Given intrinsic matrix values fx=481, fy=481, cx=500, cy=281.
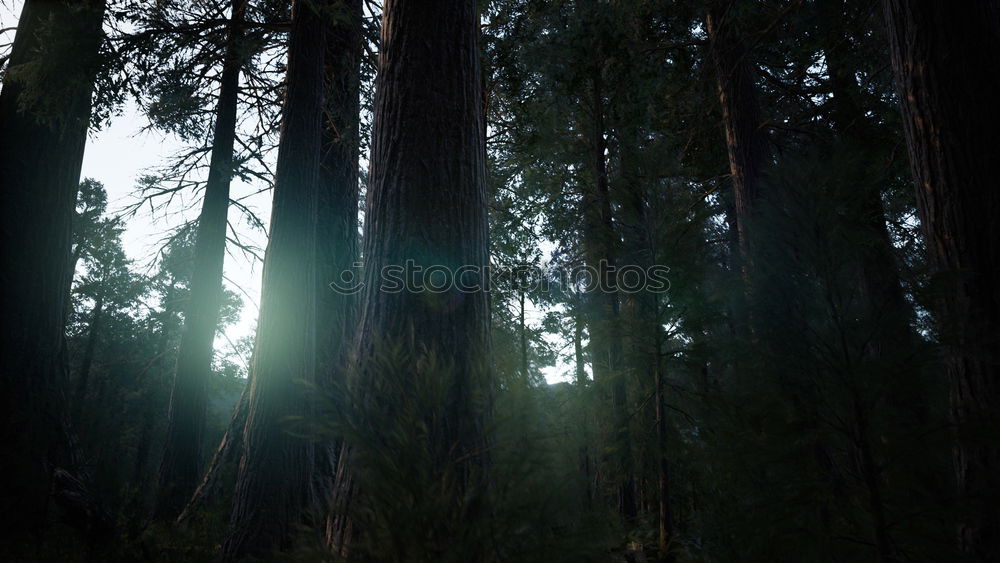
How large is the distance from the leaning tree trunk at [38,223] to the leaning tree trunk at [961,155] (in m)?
7.89

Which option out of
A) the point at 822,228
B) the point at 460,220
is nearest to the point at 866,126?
the point at 822,228

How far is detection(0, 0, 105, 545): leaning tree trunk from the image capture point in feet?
16.2

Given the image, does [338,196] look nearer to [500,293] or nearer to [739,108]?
[500,293]

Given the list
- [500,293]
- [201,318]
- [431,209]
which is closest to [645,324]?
[431,209]

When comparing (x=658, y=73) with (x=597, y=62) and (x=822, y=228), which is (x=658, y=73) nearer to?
(x=597, y=62)

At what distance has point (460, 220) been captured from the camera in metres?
3.06

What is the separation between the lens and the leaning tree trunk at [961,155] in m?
3.07

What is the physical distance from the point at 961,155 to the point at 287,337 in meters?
6.71

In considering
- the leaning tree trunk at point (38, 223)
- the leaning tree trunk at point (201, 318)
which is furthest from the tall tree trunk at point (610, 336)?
the leaning tree trunk at point (201, 318)

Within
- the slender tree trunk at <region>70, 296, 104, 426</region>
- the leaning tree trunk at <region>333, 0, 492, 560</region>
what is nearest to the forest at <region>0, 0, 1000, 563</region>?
the leaning tree trunk at <region>333, 0, 492, 560</region>

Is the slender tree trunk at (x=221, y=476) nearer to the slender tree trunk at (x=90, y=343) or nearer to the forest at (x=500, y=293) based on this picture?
the forest at (x=500, y=293)

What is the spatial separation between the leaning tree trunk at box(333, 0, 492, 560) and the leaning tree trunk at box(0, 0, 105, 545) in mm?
4650

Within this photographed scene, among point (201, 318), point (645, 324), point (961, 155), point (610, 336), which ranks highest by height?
point (201, 318)

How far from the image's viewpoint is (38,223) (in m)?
5.84
